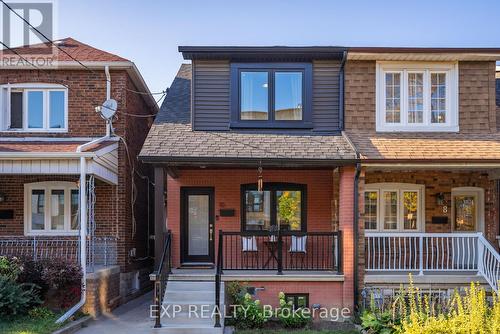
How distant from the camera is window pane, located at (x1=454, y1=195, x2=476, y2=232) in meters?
13.1

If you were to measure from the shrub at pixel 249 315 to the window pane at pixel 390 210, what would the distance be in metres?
4.52

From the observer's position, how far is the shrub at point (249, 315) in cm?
1020

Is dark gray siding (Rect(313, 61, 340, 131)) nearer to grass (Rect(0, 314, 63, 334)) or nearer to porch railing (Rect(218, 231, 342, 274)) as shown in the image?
porch railing (Rect(218, 231, 342, 274))

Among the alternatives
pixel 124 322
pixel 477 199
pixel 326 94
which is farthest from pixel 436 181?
pixel 124 322

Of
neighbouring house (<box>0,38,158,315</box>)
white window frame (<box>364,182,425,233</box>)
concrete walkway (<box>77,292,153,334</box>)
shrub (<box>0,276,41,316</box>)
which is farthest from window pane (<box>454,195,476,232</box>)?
shrub (<box>0,276,41,316</box>)

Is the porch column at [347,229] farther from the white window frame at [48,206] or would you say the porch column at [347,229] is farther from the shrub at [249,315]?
the white window frame at [48,206]

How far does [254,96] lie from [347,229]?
4037 mm

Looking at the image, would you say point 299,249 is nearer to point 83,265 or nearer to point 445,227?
point 445,227

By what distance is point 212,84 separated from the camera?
12289 mm

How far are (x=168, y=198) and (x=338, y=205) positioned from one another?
4458 mm

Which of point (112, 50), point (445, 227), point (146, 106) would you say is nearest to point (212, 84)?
point (112, 50)

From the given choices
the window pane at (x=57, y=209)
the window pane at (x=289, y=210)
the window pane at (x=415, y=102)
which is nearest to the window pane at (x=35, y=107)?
the window pane at (x=57, y=209)

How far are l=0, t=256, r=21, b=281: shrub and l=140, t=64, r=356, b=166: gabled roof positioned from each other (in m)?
3.42

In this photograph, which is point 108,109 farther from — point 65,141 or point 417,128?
point 417,128
